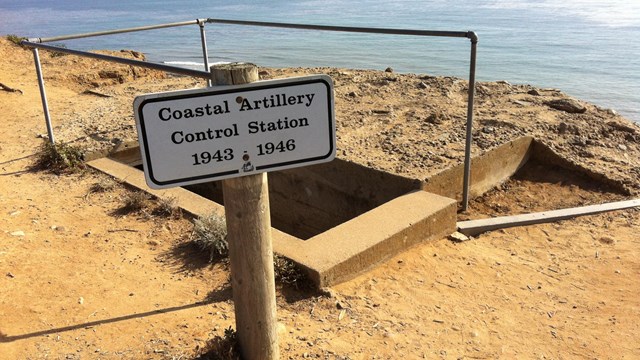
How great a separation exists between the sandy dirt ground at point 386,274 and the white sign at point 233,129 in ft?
3.90

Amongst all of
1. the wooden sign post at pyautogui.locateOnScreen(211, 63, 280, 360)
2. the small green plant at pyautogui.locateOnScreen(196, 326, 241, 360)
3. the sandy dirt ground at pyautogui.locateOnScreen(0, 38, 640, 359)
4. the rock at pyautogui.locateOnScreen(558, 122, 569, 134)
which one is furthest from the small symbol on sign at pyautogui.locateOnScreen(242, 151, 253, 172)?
the rock at pyautogui.locateOnScreen(558, 122, 569, 134)

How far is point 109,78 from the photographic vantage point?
11406mm

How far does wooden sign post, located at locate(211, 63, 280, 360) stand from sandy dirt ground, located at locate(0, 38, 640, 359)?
0.42 meters

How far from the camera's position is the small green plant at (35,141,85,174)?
5781mm

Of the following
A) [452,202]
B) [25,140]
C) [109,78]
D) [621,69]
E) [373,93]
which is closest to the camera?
[452,202]

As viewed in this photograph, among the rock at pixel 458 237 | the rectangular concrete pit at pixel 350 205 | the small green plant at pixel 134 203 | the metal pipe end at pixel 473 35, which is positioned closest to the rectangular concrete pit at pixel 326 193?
the rectangular concrete pit at pixel 350 205

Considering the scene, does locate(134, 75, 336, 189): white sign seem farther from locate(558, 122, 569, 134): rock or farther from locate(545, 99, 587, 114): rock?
locate(545, 99, 587, 114): rock

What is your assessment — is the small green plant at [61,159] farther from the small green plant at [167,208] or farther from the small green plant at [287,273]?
the small green plant at [287,273]

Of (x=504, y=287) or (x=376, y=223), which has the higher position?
(x=376, y=223)

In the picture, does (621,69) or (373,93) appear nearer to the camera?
(373,93)

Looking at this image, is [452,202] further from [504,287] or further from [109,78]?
[109,78]

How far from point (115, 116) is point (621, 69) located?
43.3 ft

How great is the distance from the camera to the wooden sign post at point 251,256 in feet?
7.73

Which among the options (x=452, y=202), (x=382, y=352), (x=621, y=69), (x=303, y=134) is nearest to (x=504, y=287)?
(x=452, y=202)
